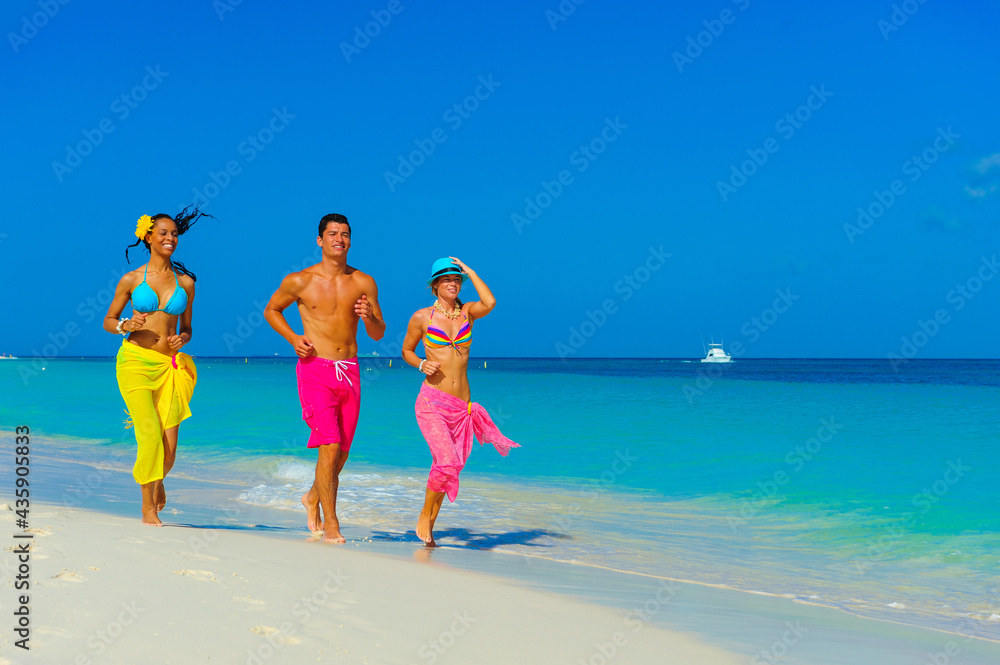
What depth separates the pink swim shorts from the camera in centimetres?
545

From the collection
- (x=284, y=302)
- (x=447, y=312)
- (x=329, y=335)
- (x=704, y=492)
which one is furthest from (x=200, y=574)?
(x=704, y=492)

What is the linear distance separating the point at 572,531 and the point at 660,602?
2.76m

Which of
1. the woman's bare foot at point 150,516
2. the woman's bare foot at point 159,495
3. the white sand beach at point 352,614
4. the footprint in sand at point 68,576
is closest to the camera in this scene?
the white sand beach at point 352,614

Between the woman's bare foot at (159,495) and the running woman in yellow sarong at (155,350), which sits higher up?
the running woman in yellow sarong at (155,350)

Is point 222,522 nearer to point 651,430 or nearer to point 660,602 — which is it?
point 660,602

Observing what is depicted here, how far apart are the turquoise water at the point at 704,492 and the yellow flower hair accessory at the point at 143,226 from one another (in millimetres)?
2671

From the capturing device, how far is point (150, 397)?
545cm

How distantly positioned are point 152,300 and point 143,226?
1.82ft

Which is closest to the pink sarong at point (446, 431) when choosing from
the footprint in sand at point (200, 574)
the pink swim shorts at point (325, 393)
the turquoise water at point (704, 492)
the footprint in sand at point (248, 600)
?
the pink swim shorts at point (325, 393)

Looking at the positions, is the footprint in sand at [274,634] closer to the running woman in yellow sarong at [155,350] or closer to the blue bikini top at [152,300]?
the running woman in yellow sarong at [155,350]

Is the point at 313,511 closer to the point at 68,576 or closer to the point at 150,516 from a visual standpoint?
the point at 150,516

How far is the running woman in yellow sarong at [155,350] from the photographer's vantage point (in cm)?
541

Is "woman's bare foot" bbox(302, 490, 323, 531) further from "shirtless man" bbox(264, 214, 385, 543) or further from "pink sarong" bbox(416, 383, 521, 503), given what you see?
"pink sarong" bbox(416, 383, 521, 503)

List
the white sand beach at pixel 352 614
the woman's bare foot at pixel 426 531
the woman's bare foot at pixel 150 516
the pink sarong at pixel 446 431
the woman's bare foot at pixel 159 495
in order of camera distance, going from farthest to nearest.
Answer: the woman's bare foot at pixel 426 531, the pink sarong at pixel 446 431, the woman's bare foot at pixel 159 495, the woman's bare foot at pixel 150 516, the white sand beach at pixel 352 614
